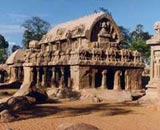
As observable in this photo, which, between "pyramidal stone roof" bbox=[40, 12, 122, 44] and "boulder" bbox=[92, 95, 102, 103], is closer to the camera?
"boulder" bbox=[92, 95, 102, 103]

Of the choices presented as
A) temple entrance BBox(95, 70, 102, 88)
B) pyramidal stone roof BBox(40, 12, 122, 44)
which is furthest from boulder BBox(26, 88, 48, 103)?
pyramidal stone roof BBox(40, 12, 122, 44)

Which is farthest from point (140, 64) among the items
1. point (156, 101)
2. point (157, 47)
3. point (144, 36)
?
point (144, 36)

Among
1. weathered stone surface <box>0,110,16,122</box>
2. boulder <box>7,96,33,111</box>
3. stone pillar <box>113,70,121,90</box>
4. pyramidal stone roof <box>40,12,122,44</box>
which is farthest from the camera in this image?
pyramidal stone roof <box>40,12,122,44</box>

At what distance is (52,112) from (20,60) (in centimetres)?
2663

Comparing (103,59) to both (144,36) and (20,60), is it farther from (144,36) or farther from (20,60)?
(144,36)

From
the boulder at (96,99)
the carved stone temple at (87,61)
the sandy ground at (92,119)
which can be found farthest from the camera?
the carved stone temple at (87,61)

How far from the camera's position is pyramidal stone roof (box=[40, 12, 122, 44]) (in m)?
34.6

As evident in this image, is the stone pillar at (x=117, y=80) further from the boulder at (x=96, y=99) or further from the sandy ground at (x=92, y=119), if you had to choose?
the sandy ground at (x=92, y=119)

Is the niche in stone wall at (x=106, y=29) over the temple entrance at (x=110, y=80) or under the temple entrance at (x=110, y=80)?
over

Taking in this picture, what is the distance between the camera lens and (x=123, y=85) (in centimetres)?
3212

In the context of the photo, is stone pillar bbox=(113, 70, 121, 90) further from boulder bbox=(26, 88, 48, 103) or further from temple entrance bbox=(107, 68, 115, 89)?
boulder bbox=(26, 88, 48, 103)

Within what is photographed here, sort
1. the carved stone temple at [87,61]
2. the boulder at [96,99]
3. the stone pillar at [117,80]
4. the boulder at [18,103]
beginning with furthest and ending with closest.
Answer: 1. the stone pillar at [117,80]
2. the carved stone temple at [87,61]
3. the boulder at [96,99]
4. the boulder at [18,103]

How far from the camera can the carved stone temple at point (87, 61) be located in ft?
93.4

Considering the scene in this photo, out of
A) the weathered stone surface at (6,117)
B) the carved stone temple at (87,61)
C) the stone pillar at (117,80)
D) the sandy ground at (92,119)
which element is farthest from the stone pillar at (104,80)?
the weathered stone surface at (6,117)
